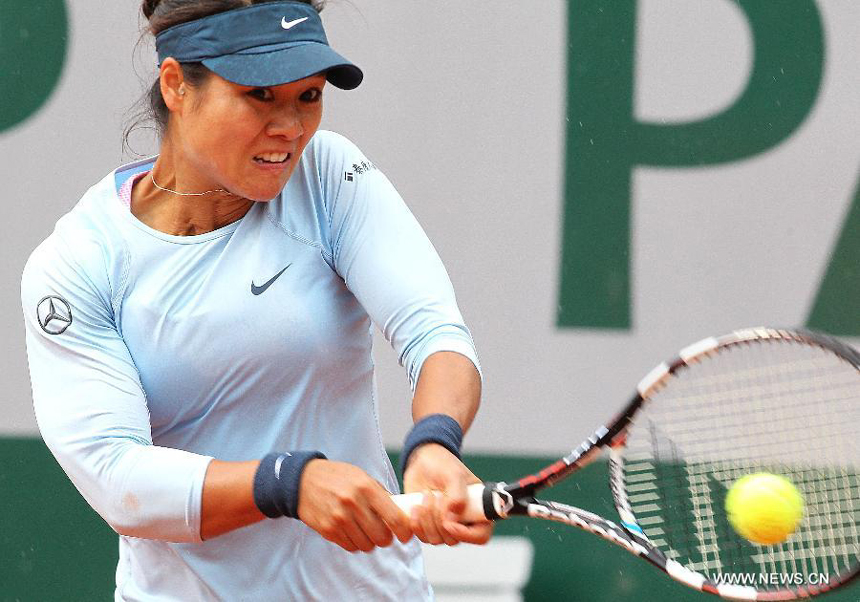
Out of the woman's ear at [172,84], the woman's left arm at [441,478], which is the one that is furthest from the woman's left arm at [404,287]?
the woman's ear at [172,84]

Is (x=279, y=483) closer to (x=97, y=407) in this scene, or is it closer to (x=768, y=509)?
(x=97, y=407)

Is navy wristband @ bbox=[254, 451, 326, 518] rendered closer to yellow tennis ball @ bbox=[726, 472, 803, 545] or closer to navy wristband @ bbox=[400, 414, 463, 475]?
navy wristband @ bbox=[400, 414, 463, 475]

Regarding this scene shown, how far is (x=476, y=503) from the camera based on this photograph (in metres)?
2.10

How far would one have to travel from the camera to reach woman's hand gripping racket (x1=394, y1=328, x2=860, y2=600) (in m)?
2.11

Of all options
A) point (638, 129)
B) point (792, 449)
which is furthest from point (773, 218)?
point (792, 449)

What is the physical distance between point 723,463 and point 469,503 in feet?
1.74

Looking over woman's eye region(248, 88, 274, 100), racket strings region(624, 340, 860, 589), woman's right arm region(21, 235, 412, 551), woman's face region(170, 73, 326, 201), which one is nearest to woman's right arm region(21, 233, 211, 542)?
woman's right arm region(21, 235, 412, 551)

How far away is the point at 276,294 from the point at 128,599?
570 mm

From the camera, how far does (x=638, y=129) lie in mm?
3848

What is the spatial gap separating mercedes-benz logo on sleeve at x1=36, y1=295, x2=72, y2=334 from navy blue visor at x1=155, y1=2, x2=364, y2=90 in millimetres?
415

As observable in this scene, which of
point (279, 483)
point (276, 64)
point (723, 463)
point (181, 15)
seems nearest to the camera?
point (279, 483)

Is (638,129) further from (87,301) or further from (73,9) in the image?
(87,301)

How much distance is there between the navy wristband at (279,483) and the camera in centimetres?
205

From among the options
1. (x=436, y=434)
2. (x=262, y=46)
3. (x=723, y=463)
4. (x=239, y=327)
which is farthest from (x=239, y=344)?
(x=723, y=463)
